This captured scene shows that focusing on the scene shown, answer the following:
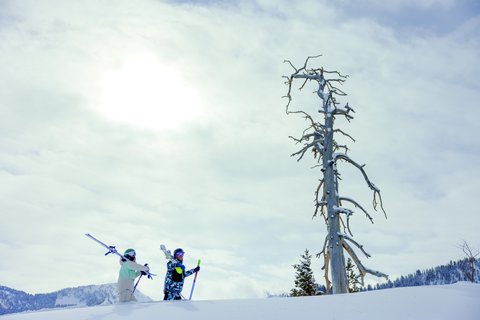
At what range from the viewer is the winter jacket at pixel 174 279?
998 cm

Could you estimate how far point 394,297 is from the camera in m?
6.67

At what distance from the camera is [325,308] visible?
6305mm

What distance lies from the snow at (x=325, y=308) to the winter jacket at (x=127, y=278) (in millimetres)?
2539

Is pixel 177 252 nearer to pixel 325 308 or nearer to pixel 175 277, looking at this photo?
pixel 175 277

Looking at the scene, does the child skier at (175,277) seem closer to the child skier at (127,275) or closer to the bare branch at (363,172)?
the child skier at (127,275)

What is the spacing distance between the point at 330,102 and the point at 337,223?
13.1ft

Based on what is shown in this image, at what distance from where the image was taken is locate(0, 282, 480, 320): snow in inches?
230

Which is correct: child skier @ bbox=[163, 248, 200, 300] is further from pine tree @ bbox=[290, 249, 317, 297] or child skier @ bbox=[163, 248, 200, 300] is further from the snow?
pine tree @ bbox=[290, 249, 317, 297]

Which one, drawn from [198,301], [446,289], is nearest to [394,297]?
[446,289]

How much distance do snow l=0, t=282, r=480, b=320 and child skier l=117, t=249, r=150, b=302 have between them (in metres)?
2.54

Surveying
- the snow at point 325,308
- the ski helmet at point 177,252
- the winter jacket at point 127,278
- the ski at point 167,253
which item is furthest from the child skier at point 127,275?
the snow at point 325,308

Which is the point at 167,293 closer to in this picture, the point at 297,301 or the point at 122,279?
the point at 122,279

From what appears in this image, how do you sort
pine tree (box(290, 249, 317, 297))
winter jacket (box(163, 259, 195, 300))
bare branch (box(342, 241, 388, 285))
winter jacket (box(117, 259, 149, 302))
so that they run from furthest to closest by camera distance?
pine tree (box(290, 249, 317, 297)) < bare branch (box(342, 241, 388, 285)) < winter jacket (box(163, 259, 195, 300)) < winter jacket (box(117, 259, 149, 302))

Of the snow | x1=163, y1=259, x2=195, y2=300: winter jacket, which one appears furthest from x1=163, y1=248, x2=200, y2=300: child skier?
the snow
